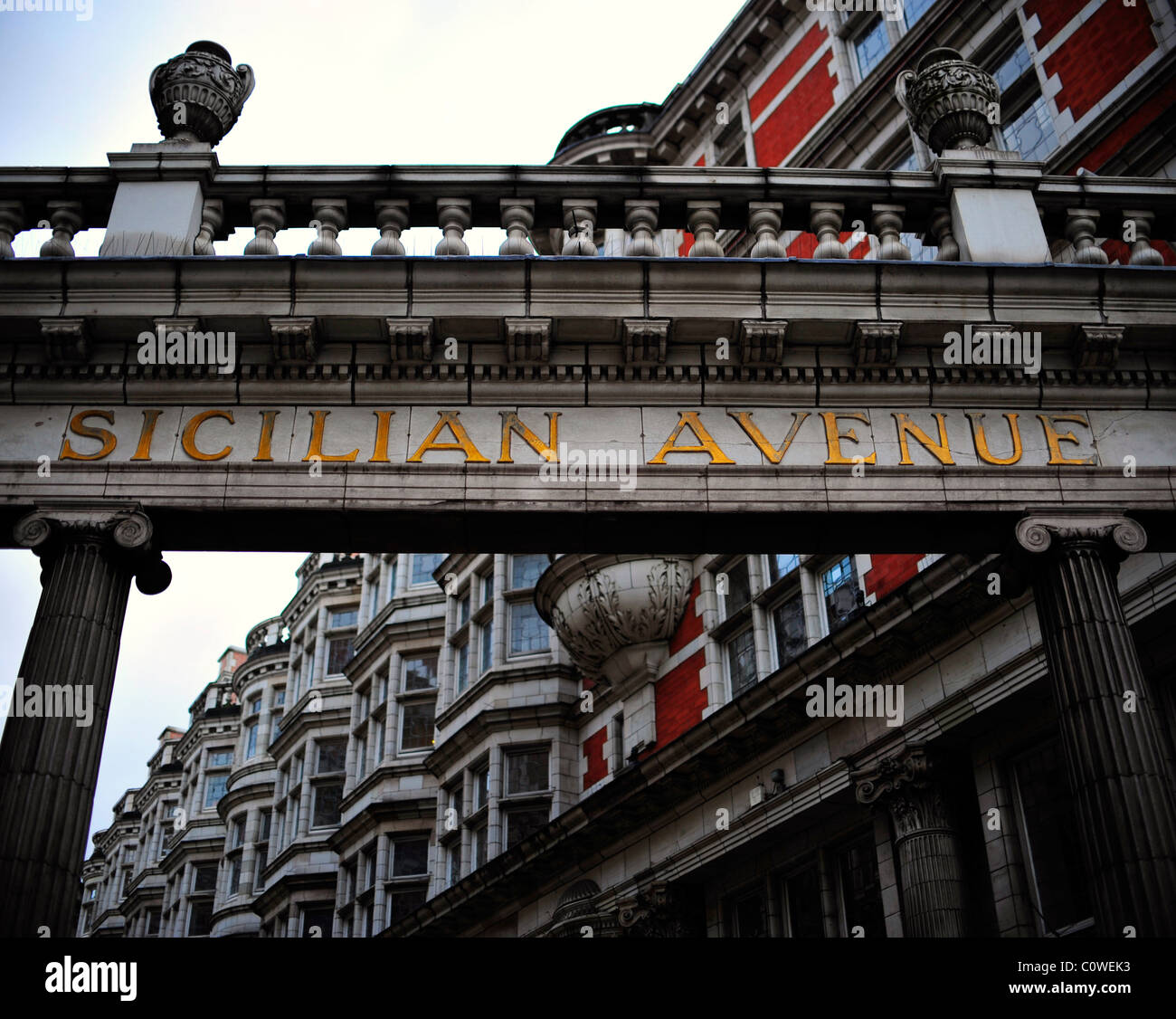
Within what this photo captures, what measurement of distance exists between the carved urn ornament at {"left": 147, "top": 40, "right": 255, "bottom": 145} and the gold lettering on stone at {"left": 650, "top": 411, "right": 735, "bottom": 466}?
5.51 metres

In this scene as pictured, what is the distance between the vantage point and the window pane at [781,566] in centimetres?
2027

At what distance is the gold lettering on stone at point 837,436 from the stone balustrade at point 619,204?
1.61 metres

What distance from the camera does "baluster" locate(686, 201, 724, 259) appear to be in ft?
36.2

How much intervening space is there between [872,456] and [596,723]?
1618 cm

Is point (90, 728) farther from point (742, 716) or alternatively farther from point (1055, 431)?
point (742, 716)

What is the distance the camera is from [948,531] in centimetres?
1007

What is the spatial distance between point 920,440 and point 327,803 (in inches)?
1248

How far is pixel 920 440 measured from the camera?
10250 millimetres

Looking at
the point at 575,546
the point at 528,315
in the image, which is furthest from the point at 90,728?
the point at 528,315

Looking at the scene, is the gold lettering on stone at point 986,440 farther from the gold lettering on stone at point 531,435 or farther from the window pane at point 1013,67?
the window pane at point 1013,67

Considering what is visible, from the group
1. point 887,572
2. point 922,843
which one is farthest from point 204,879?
point 922,843

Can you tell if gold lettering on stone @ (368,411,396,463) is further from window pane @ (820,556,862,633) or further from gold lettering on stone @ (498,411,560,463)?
window pane @ (820,556,862,633)

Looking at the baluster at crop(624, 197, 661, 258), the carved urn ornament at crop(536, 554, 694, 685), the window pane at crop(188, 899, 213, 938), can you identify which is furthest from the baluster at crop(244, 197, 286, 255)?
the window pane at crop(188, 899, 213, 938)
